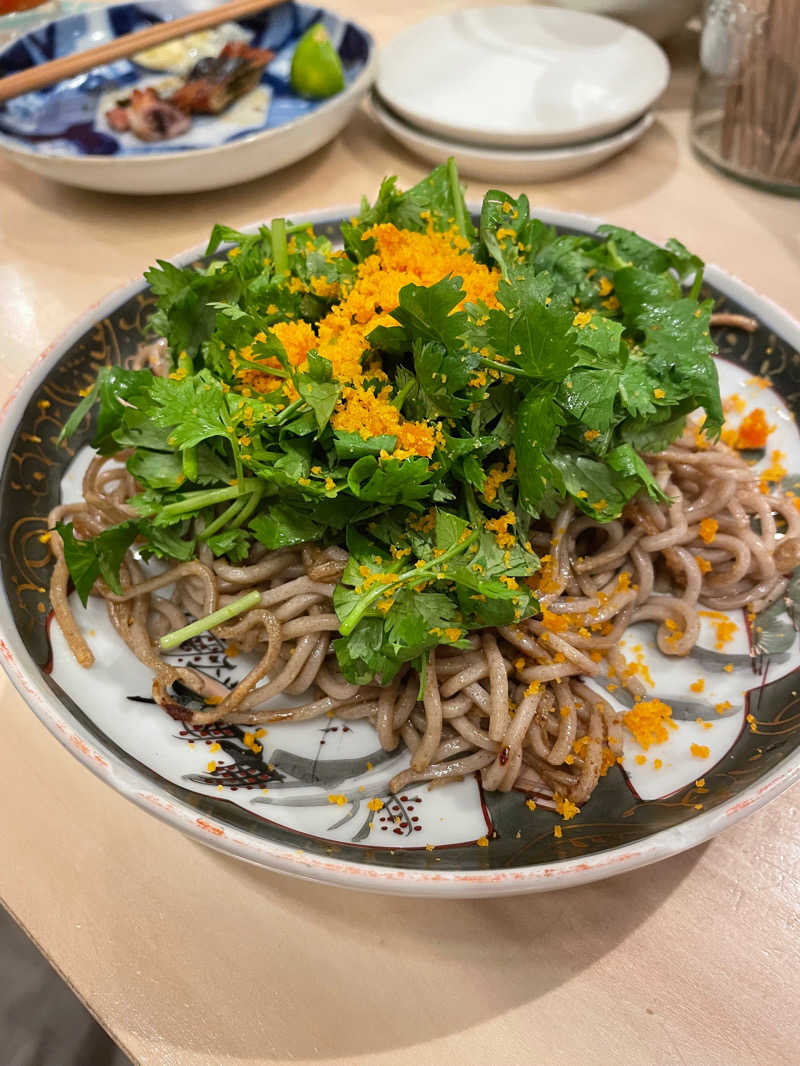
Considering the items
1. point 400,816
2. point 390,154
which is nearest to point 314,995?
point 400,816

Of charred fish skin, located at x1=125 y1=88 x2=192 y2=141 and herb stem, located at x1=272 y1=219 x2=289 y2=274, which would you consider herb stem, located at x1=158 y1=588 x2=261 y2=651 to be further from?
charred fish skin, located at x1=125 y1=88 x2=192 y2=141

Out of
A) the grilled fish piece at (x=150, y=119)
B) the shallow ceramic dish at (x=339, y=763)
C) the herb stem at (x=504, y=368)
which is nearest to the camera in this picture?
the shallow ceramic dish at (x=339, y=763)

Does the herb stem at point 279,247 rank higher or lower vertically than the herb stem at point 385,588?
higher

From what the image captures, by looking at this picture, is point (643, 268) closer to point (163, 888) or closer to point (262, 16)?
point (163, 888)

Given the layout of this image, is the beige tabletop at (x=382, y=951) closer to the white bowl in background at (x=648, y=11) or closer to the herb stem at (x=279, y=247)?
the herb stem at (x=279, y=247)

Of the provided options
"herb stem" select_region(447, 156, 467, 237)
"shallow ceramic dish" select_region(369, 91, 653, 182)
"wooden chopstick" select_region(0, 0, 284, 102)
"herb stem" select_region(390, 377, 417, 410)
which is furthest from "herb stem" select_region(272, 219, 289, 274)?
"wooden chopstick" select_region(0, 0, 284, 102)

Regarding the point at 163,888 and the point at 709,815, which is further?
the point at 163,888

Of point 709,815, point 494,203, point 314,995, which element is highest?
point 494,203

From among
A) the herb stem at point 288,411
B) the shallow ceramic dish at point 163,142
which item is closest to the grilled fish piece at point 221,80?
the shallow ceramic dish at point 163,142

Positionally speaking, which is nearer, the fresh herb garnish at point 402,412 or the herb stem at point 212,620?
the fresh herb garnish at point 402,412
